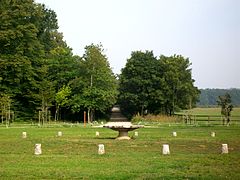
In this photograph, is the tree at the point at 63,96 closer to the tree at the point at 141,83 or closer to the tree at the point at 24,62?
the tree at the point at 24,62

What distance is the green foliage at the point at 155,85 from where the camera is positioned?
73.4 meters

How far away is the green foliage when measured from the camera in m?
73.4

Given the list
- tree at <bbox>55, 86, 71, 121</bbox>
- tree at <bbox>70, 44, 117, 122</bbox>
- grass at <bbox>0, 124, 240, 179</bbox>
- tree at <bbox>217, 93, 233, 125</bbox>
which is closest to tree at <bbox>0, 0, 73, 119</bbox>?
tree at <bbox>55, 86, 71, 121</bbox>

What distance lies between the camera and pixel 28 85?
219 feet

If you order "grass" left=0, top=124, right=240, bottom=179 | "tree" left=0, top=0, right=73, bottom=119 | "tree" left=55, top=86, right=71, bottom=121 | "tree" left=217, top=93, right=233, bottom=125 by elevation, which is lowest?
"grass" left=0, top=124, right=240, bottom=179

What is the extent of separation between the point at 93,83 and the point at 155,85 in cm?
1261

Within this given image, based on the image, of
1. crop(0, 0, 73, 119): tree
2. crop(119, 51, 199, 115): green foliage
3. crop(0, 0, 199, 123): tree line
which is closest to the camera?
crop(0, 0, 73, 119): tree

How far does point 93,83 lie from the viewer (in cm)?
6700

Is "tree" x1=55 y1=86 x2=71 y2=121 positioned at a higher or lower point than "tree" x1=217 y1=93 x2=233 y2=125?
higher

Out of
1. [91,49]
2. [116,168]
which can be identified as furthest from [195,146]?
[91,49]

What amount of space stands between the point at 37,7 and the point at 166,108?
2881 cm

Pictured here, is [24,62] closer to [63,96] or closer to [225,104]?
[63,96]

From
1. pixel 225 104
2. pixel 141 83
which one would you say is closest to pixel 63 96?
pixel 141 83

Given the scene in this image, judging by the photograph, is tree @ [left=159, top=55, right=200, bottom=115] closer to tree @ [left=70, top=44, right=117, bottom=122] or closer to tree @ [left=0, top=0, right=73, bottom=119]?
tree @ [left=70, top=44, right=117, bottom=122]
